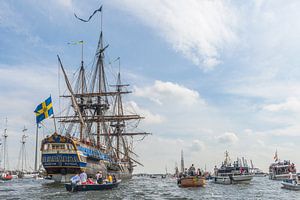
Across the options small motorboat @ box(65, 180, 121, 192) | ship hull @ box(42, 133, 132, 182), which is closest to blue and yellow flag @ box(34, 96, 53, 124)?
ship hull @ box(42, 133, 132, 182)

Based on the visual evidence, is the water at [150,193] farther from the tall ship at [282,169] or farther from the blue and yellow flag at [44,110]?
the tall ship at [282,169]

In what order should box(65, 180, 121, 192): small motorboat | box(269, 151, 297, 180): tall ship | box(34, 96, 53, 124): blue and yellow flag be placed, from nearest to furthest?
box(65, 180, 121, 192): small motorboat → box(34, 96, 53, 124): blue and yellow flag → box(269, 151, 297, 180): tall ship

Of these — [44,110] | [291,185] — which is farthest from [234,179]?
[44,110]

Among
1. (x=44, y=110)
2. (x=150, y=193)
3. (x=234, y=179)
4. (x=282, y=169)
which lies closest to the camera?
(x=150, y=193)

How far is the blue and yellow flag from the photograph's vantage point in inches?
2154

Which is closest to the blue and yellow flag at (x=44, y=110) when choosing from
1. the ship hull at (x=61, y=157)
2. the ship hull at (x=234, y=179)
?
the ship hull at (x=61, y=157)

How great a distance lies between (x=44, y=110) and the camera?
54.9 meters

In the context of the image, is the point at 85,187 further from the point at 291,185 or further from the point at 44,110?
the point at 291,185

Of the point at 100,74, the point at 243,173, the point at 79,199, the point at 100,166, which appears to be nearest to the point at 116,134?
the point at 100,74

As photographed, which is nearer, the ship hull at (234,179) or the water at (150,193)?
the water at (150,193)

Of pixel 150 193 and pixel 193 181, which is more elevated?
pixel 193 181

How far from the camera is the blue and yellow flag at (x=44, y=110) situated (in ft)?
180

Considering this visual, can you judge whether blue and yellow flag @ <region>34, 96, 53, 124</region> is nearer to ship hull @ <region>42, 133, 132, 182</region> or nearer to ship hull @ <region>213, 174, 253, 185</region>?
ship hull @ <region>42, 133, 132, 182</region>

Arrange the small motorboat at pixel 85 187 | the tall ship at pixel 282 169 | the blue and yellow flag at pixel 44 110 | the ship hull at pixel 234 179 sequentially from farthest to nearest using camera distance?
1. the tall ship at pixel 282 169
2. the ship hull at pixel 234 179
3. the blue and yellow flag at pixel 44 110
4. the small motorboat at pixel 85 187
